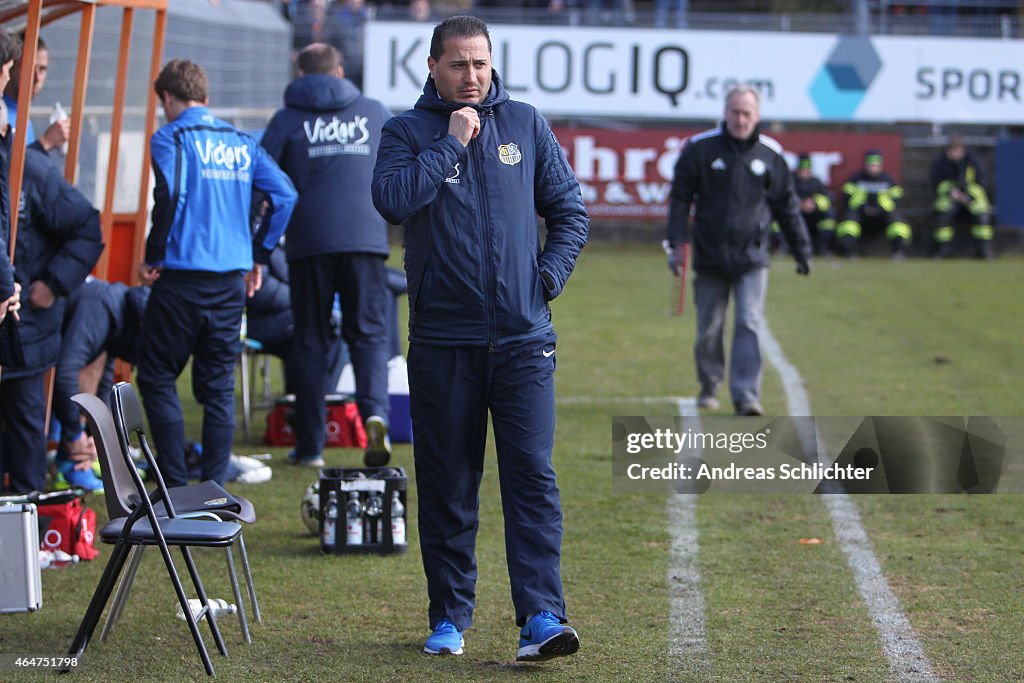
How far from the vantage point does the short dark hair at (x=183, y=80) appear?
23.7ft

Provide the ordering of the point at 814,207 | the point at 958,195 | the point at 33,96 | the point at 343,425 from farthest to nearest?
the point at 958,195
the point at 814,207
the point at 343,425
the point at 33,96

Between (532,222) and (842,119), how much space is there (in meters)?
19.8

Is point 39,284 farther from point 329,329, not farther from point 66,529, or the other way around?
point 329,329

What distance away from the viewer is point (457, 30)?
487 centimetres

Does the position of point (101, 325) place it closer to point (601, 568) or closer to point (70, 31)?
point (601, 568)

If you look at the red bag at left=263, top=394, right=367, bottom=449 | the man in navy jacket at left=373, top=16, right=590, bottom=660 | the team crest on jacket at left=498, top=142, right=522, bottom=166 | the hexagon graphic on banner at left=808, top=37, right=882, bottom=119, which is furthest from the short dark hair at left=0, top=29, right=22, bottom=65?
the hexagon graphic on banner at left=808, top=37, right=882, bottom=119

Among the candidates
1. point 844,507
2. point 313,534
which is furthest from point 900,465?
point 313,534

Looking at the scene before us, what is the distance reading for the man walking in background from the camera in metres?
9.89

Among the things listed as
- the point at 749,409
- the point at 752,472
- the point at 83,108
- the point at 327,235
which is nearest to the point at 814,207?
the point at 749,409

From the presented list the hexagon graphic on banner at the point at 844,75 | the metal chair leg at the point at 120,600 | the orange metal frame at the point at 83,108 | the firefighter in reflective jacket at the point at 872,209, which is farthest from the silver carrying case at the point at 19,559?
the hexagon graphic on banner at the point at 844,75

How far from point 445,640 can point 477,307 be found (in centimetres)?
112

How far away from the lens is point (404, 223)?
16.6 ft

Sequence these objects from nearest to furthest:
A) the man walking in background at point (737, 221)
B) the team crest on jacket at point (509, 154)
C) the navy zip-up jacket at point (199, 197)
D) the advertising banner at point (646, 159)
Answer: the team crest on jacket at point (509, 154) < the navy zip-up jacket at point (199, 197) < the man walking in background at point (737, 221) < the advertising banner at point (646, 159)

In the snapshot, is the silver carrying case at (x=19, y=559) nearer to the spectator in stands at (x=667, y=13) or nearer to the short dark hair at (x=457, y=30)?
the short dark hair at (x=457, y=30)
